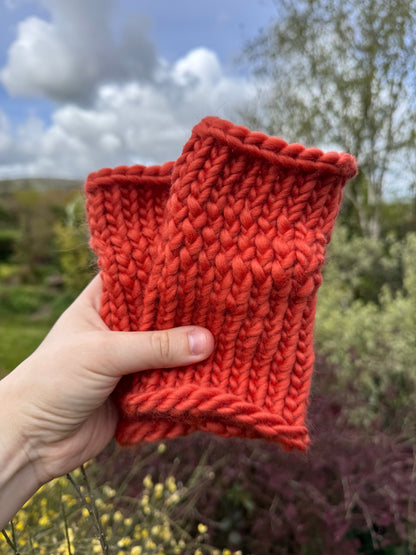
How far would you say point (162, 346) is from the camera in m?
0.90

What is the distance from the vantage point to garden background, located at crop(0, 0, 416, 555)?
4.68 ft

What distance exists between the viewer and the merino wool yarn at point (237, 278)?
888 millimetres

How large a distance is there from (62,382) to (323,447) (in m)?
1.32

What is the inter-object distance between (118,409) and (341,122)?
5976mm

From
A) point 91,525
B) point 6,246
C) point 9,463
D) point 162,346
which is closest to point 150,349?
point 162,346

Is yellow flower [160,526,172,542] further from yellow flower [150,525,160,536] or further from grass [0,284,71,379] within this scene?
grass [0,284,71,379]

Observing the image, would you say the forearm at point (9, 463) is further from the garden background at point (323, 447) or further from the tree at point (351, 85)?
the tree at point (351, 85)

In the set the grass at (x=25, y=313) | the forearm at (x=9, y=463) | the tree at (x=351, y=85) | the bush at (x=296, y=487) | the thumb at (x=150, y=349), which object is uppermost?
the tree at (x=351, y=85)

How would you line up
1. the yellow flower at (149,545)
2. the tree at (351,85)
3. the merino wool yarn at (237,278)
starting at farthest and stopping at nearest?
the tree at (351,85)
the yellow flower at (149,545)
the merino wool yarn at (237,278)

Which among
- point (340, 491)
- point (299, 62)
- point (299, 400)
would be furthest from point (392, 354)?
point (299, 62)

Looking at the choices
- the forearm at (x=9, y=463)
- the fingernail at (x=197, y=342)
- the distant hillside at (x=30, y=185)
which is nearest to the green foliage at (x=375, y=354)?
the fingernail at (x=197, y=342)

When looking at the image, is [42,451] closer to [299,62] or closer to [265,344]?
[265,344]

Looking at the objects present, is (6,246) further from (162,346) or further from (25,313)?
(162,346)

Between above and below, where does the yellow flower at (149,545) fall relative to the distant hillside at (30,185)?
below
